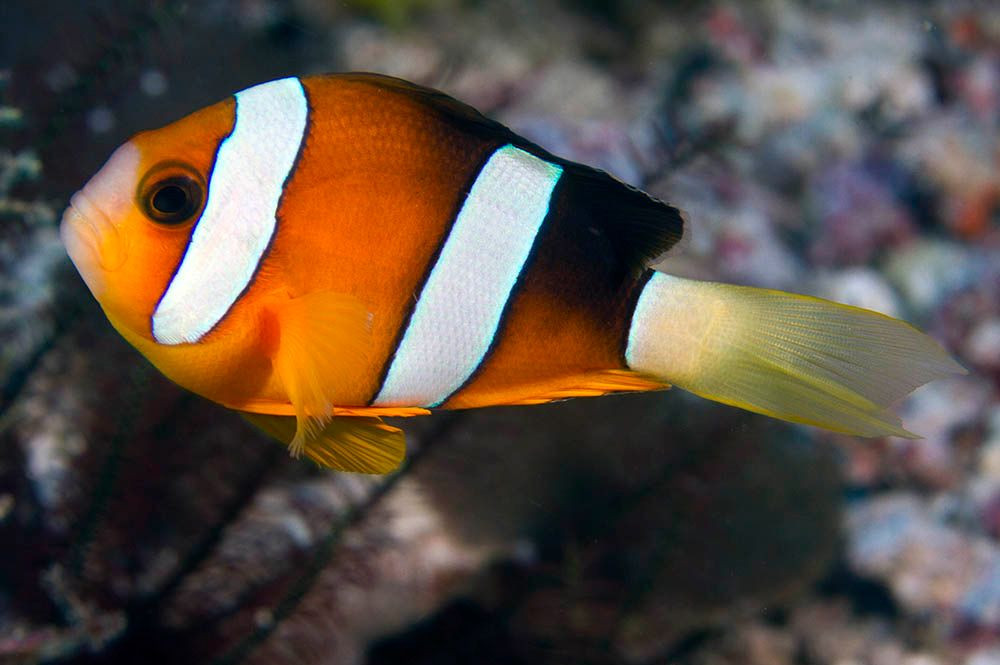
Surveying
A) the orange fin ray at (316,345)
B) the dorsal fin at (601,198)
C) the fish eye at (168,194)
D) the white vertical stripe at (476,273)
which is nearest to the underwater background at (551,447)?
the dorsal fin at (601,198)

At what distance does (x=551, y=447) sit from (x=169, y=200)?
1928mm

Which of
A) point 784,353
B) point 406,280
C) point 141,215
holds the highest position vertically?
point 784,353

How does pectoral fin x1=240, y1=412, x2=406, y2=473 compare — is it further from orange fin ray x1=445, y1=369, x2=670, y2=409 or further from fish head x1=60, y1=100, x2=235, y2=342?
fish head x1=60, y1=100, x2=235, y2=342

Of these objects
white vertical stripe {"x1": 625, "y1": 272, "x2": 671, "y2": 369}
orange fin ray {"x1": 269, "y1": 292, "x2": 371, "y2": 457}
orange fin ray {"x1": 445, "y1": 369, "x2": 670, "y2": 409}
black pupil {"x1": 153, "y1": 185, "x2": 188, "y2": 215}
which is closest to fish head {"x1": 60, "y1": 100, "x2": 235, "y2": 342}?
black pupil {"x1": 153, "y1": 185, "x2": 188, "y2": 215}

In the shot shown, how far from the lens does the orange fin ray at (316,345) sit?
1275 millimetres

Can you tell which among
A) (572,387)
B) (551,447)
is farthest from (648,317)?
(551,447)

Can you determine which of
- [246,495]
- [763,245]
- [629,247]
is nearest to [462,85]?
[763,245]

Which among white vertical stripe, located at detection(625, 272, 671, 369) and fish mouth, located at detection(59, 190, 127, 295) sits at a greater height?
white vertical stripe, located at detection(625, 272, 671, 369)

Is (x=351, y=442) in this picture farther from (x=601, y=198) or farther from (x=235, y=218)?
(x=601, y=198)

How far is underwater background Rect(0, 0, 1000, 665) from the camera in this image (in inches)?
96.9

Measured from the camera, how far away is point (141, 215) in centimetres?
124

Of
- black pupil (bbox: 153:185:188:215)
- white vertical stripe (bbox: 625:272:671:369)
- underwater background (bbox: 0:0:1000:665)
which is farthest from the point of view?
underwater background (bbox: 0:0:1000:665)

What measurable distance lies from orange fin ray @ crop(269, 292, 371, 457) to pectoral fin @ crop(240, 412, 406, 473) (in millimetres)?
124

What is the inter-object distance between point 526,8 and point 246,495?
4.57 meters
